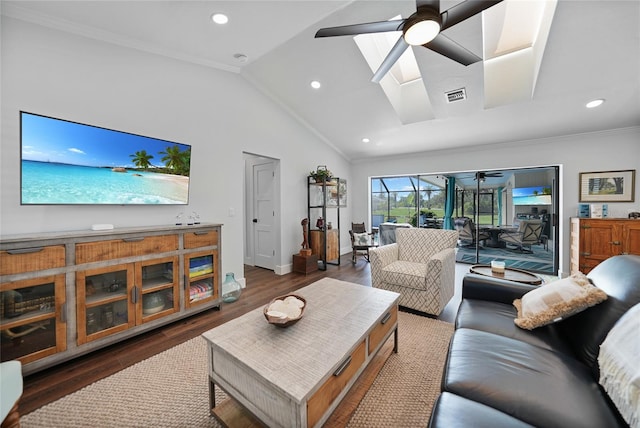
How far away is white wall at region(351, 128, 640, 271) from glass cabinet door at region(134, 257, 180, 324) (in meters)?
5.16

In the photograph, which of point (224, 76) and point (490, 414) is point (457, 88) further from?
point (490, 414)

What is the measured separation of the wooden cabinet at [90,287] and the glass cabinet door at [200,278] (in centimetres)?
1

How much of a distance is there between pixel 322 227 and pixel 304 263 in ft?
2.65

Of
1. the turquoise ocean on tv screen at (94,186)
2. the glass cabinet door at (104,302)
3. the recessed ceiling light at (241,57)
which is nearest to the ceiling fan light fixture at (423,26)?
the recessed ceiling light at (241,57)

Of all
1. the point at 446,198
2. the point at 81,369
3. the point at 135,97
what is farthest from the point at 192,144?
the point at 446,198

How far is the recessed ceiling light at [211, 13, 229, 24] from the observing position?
2.24m

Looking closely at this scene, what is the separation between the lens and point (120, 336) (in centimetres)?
212

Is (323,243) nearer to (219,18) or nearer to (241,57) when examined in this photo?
(241,57)

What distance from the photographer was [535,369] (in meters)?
1.17

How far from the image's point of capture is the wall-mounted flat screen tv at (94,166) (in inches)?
77.2

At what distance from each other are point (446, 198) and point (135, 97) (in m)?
5.70

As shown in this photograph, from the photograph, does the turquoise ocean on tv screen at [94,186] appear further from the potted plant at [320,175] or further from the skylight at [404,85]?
the skylight at [404,85]

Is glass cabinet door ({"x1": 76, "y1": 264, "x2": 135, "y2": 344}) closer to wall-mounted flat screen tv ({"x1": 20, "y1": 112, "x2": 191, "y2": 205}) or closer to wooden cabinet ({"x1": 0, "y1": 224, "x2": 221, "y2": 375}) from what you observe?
wooden cabinet ({"x1": 0, "y1": 224, "x2": 221, "y2": 375})

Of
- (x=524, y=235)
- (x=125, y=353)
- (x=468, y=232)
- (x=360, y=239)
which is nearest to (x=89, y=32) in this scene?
(x=125, y=353)
